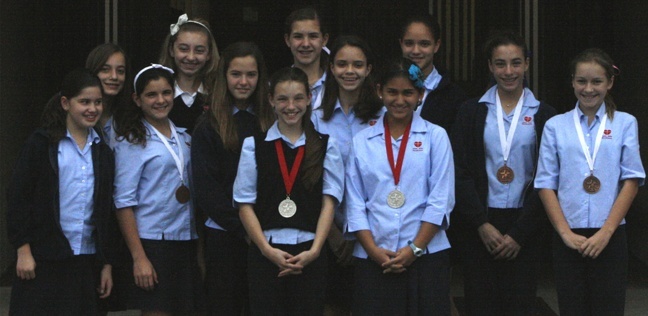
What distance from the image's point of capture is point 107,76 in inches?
211

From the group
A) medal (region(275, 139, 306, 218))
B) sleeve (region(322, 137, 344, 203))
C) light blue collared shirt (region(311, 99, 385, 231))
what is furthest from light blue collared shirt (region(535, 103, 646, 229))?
medal (region(275, 139, 306, 218))

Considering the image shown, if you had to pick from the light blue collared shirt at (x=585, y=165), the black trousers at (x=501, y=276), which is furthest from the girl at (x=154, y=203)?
the light blue collared shirt at (x=585, y=165)

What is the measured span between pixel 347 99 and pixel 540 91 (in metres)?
4.04

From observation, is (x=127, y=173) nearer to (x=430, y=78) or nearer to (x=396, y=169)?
(x=396, y=169)

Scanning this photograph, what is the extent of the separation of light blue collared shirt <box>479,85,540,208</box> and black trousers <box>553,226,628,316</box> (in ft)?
1.11

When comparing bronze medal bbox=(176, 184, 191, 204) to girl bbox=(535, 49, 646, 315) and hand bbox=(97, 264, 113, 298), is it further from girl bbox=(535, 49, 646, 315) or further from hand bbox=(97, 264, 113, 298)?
girl bbox=(535, 49, 646, 315)

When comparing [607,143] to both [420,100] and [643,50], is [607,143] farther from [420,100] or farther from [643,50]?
[643,50]

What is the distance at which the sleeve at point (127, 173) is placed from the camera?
502cm

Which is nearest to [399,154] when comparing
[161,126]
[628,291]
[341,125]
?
[341,125]

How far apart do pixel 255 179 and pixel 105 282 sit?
941 mm

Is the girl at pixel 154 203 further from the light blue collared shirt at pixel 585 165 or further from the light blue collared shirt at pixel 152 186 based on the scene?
the light blue collared shirt at pixel 585 165

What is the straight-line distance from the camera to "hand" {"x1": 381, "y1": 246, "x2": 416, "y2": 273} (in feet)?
15.6

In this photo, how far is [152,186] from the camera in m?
5.06

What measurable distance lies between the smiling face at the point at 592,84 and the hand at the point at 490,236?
0.78m
